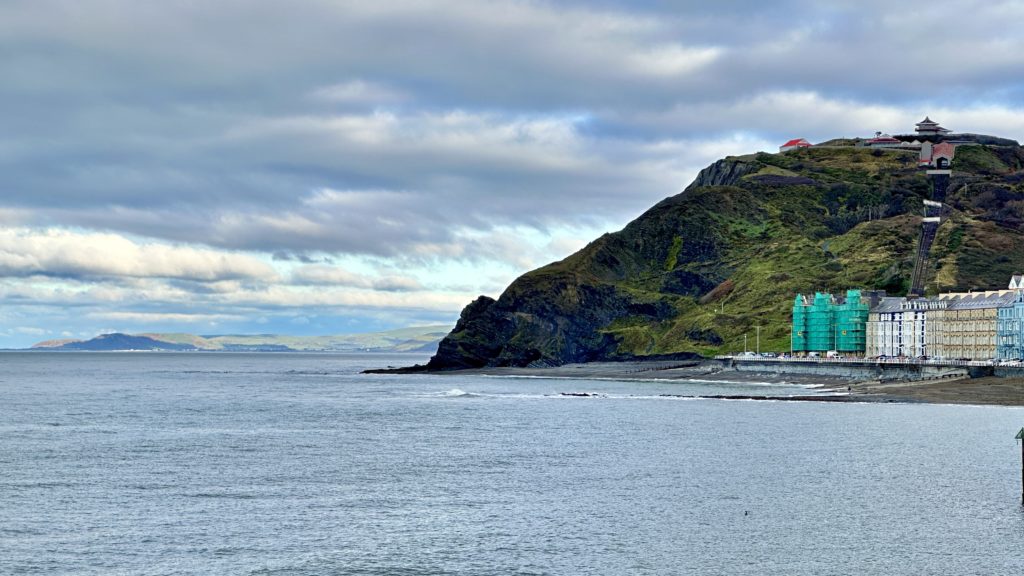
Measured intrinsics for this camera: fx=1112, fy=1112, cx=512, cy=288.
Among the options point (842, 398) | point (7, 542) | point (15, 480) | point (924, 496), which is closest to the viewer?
point (7, 542)

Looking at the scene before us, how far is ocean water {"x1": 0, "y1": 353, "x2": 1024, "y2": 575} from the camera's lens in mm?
56312

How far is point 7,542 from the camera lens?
59062mm

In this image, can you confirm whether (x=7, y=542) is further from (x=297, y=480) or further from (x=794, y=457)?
(x=794, y=457)

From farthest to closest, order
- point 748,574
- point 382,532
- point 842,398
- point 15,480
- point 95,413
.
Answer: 1. point 842,398
2. point 95,413
3. point 15,480
4. point 382,532
5. point 748,574

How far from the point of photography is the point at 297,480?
8256 cm

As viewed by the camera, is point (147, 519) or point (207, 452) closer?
point (147, 519)

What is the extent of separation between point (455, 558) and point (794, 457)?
48861 mm

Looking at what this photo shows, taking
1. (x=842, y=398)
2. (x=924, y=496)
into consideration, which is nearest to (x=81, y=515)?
(x=924, y=496)

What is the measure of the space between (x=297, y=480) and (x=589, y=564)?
33.7 m

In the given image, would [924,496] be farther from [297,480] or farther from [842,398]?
[842,398]

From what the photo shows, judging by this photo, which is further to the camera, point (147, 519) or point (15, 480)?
point (15, 480)

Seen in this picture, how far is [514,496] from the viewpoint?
7544 cm

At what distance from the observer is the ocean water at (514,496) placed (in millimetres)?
56312

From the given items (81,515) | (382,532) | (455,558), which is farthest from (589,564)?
(81,515)
